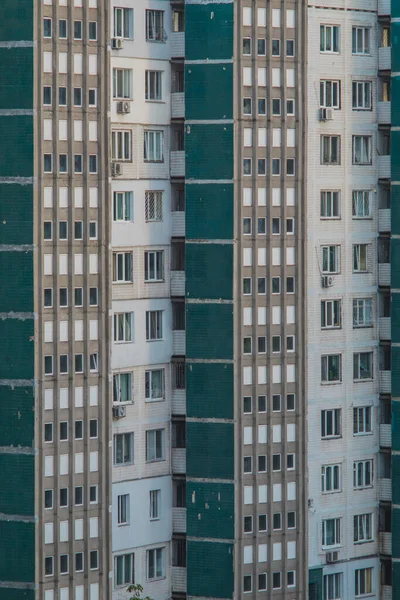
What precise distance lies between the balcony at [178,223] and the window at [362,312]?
6.38 m

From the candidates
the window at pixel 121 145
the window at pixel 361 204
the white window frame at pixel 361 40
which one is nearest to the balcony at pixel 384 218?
the window at pixel 361 204

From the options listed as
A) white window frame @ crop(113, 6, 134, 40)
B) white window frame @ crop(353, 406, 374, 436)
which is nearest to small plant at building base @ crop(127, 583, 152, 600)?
white window frame @ crop(353, 406, 374, 436)

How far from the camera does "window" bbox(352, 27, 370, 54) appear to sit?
58656 millimetres

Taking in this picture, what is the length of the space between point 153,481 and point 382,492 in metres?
7.88

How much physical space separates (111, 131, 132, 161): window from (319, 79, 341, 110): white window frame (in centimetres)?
645

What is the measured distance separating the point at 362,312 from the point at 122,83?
10.8 meters

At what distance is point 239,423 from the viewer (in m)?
A: 55.9

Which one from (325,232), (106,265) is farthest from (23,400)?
(325,232)

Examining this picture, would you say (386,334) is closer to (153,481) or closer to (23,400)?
(153,481)

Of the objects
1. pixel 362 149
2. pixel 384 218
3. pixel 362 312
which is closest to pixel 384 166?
pixel 362 149

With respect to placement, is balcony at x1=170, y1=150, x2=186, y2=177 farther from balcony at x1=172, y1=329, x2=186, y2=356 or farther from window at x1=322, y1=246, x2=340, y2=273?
window at x1=322, y1=246, x2=340, y2=273

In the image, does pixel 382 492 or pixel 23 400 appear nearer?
pixel 23 400

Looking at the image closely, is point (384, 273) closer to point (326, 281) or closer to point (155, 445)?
point (326, 281)

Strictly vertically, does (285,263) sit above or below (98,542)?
above
